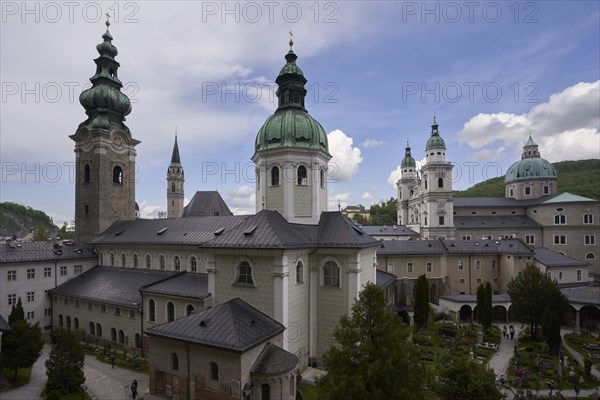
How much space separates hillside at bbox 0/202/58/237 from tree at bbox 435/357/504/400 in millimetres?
171840

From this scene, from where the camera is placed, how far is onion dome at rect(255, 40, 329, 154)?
22812 millimetres

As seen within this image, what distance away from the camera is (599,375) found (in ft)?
74.6

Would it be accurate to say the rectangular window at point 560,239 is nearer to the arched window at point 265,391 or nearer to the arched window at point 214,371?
the arched window at point 265,391

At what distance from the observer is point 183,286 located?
23.4 meters

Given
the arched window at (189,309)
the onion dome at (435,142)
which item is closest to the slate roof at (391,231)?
the onion dome at (435,142)

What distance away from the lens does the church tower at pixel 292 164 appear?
73.5 ft

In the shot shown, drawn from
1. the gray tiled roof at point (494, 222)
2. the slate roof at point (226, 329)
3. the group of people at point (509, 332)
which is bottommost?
the group of people at point (509, 332)

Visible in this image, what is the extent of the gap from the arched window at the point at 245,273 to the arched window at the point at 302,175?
7108 millimetres

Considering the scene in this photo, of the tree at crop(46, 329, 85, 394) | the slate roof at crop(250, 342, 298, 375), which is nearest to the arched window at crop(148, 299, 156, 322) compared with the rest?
the tree at crop(46, 329, 85, 394)

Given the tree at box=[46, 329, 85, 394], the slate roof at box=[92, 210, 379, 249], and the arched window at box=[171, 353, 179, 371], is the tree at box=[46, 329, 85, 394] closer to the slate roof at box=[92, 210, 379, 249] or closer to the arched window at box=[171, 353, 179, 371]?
the arched window at box=[171, 353, 179, 371]

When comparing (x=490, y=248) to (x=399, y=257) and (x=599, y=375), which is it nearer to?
(x=399, y=257)

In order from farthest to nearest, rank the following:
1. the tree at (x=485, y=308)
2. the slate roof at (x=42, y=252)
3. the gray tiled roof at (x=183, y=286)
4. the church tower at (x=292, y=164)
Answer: the tree at (x=485, y=308), the slate roof at (x=42, y=252), the church tower at (x=292, y=164), the gray tiled roof at (x=183, y=286)

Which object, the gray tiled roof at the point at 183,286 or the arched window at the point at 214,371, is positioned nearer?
the arched window at the point at 214,371

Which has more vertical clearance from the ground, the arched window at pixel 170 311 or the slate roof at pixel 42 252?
the slate roof at pixel 42 252
